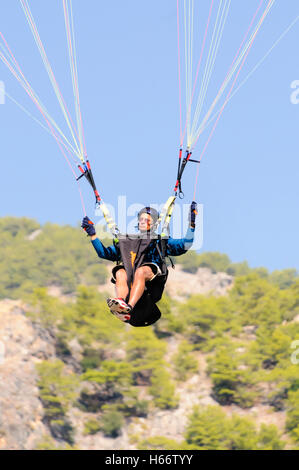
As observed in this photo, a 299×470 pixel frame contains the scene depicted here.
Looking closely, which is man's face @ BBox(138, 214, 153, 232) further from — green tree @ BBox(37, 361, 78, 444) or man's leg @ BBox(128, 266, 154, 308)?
green tree @ BBox(37, 361, 78, 444)

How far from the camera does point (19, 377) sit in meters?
86.2

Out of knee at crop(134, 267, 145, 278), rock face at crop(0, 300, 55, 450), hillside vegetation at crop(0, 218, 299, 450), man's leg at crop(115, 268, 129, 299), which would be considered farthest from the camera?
hillside vegetation at crop(0, 218, 299, 450)

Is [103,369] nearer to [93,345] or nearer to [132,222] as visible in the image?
[93,345]

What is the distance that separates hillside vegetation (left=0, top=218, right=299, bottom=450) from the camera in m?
80.6

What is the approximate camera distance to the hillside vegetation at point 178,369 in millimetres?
80625

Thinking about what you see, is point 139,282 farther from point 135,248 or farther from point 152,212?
point 152,212

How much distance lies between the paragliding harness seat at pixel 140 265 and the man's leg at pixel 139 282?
108mm

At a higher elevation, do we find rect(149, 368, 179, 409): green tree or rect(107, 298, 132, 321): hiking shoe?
rect(149, 368, 179, 409): green tree

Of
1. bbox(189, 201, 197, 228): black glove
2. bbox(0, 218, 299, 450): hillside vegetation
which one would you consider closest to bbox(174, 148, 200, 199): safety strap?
bbox(189, 201, 197, 228): black glove

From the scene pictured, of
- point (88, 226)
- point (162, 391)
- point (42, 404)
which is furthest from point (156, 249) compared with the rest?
point (162, 391)

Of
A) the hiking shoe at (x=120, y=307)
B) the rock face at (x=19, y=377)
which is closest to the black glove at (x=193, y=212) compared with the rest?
the hiking shoe at (x=120, y=307)

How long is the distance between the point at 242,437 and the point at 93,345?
946 inches

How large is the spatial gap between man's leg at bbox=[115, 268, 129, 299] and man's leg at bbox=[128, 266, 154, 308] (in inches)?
6.1

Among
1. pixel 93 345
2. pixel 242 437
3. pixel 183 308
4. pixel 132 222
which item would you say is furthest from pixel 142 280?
pixel 183 308
